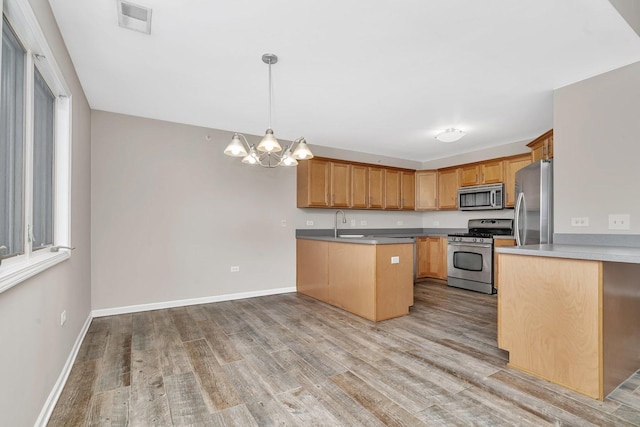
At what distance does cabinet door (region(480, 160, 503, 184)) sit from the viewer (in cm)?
525

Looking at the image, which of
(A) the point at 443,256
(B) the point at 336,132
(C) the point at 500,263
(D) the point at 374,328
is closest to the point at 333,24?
(C) the point at 500,263

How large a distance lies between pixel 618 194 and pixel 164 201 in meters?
4.80

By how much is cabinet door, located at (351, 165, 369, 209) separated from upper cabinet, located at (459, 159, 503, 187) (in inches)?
73.4

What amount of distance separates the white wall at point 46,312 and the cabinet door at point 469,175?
5783 mm

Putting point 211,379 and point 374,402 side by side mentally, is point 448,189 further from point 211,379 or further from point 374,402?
point 211,379

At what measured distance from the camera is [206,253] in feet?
14.2

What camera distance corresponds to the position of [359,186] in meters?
5.59

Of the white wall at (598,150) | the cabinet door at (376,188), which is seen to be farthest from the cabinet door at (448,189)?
the white wall at (598,150)

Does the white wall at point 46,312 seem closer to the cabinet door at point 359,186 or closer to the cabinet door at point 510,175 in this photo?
the cabinet door at point 359,186

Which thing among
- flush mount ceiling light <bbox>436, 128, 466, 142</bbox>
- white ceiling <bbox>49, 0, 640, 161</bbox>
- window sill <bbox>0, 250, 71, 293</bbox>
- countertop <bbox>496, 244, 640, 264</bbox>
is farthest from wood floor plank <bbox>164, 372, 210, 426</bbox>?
flush mount ceiling light <bbox>436, 128, 466, 142</bbox>

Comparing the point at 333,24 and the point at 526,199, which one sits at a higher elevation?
the point at 333,24

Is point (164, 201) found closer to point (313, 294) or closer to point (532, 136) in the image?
point (313, 294)

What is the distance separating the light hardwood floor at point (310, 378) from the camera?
72.1 inches

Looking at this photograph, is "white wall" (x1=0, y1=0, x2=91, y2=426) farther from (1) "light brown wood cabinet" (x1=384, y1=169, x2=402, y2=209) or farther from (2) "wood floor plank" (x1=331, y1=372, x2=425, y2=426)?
(1) "light brown wood cabinet" (x1=384, y1=169, x2=402, y2=209)
